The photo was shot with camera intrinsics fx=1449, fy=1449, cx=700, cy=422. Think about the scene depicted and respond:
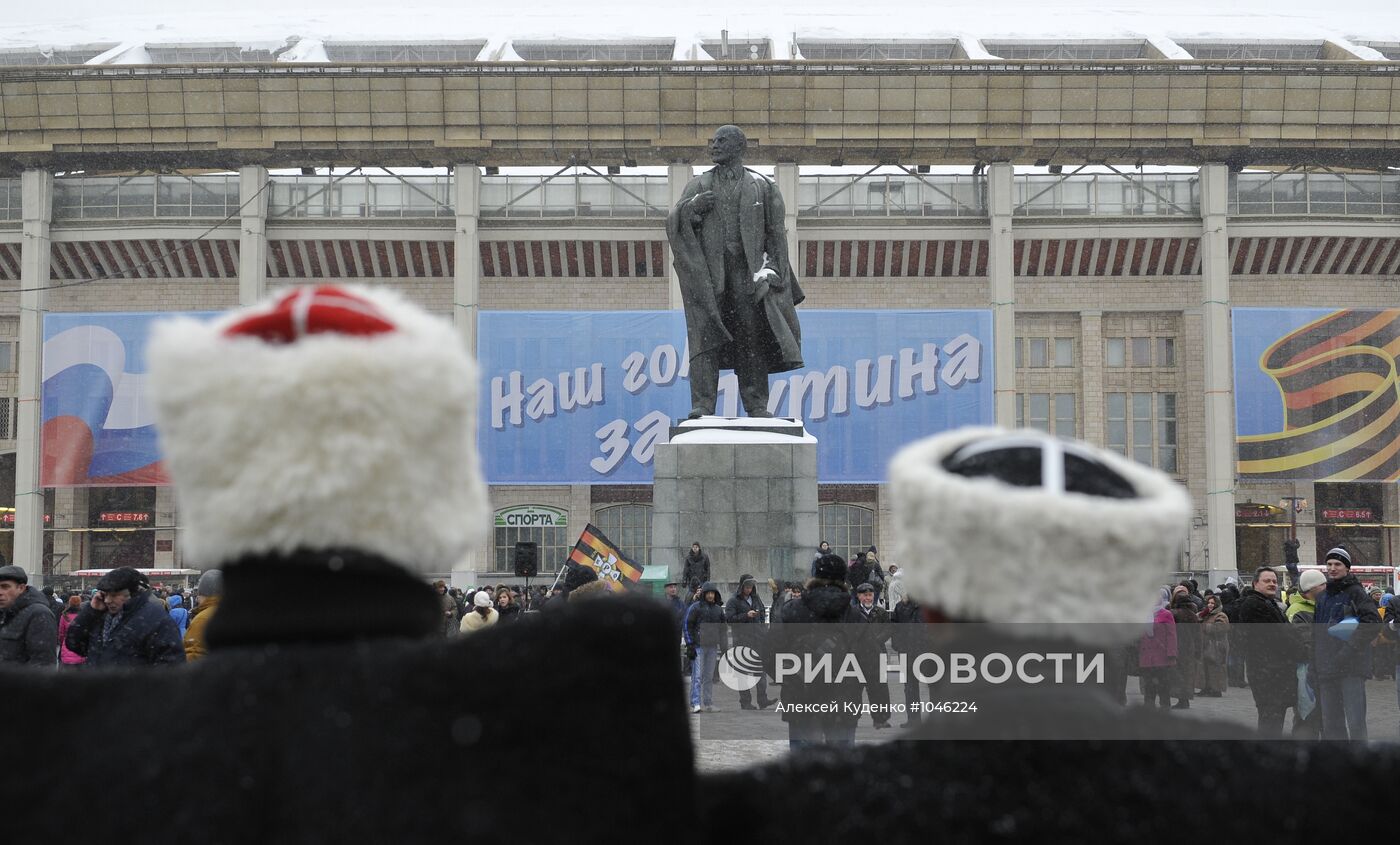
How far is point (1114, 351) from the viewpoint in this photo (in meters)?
38.5

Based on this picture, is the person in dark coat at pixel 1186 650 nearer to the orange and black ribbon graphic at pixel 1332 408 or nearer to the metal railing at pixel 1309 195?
the orange and black ribbon graphic at pixel 1332 408

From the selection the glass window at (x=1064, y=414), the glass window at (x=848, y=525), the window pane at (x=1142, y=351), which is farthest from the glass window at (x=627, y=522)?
the window pane at (x=1142, y=351)

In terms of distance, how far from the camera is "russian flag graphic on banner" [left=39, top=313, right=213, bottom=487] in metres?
33.3

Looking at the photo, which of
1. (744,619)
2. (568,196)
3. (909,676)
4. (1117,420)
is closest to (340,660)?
(909,676)

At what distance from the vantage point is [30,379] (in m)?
34.7

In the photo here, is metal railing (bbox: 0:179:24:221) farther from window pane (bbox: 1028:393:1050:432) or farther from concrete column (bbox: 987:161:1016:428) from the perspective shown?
window pane (bbox: 1028:393:1050:432)

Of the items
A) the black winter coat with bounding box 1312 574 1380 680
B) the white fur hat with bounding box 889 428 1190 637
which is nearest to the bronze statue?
the black winter coat with bounding box 1312 574 1380 680

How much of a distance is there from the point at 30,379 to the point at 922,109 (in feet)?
72.5

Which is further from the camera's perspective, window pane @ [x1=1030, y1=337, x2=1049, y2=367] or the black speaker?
window pane @ [x1=1030, y1=337, x2=1049, y2=367]

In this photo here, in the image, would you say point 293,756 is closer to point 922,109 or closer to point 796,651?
point 796,651

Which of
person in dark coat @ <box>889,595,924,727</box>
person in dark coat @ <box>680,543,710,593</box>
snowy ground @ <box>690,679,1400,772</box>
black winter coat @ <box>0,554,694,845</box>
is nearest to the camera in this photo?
black winter coat @ <box>0,554,694,845</box>

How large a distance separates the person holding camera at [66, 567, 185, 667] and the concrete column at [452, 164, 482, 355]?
2939 cm

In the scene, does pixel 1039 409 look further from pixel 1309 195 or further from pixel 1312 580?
pixel 1312 580

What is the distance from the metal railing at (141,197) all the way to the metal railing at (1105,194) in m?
20.1
